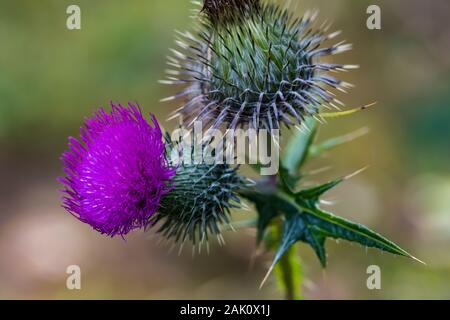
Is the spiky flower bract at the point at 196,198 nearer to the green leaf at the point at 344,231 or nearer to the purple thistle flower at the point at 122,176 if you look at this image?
the purple thistle flower at the point at 122,176

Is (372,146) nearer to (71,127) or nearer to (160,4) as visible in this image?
(160,4)

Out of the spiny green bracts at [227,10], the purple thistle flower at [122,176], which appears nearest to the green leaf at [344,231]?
the purple thistle flower at [122,176]

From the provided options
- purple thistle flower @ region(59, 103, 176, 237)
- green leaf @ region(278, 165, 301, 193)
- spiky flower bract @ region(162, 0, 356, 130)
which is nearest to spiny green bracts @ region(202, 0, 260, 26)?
spiky flower bract @ region(162, 0, 356, 130)

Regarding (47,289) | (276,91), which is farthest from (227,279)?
(276,91)

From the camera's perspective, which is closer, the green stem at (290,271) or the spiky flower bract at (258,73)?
the spiky flower bract at (258,73)

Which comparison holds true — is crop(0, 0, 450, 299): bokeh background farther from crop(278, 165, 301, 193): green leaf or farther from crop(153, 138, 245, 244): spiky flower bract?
crop(153, 138, 245, 244): spiky flower bract

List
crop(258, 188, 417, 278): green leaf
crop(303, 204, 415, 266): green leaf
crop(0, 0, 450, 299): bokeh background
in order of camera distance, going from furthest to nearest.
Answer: crop(0, 0, 450, 299): bokeh background → crop(258, 188, 417, 278): green leaf → crop(303, 204, 415, 266): green leaf

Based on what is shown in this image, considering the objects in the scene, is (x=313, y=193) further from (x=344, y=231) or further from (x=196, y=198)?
(x=196, y=198)
